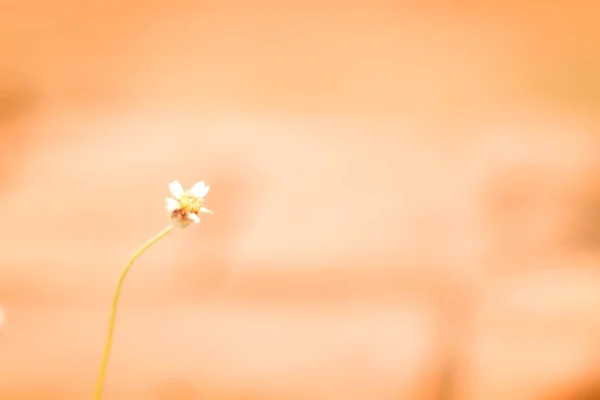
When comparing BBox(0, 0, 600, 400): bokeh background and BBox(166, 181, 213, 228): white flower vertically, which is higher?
BBox(0, 0, 600, 400): bokeh background

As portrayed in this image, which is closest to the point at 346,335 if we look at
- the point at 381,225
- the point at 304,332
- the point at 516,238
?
the point at 304,332

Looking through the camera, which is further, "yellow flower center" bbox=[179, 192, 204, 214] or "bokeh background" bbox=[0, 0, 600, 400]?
"bokeh background" bbox=[0, 0, 600, 400]

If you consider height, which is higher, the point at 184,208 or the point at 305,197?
the point at 305,197

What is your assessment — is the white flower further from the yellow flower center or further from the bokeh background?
the bokeh background

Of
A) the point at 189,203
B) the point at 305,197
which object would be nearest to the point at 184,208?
the point at 189,203

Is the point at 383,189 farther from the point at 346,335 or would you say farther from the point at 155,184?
the point at 155,184

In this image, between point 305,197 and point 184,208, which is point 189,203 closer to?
point 184,208

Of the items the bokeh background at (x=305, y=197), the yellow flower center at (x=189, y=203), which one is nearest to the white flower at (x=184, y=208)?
the yellow flower center at (x=189, y=203)

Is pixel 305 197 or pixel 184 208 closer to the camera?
pixel 184 208

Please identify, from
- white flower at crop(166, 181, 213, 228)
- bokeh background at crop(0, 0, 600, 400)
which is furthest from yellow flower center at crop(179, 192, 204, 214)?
bokeh background at crop(0, 0, 600, 400)
